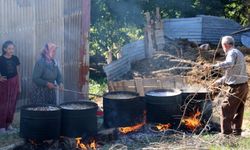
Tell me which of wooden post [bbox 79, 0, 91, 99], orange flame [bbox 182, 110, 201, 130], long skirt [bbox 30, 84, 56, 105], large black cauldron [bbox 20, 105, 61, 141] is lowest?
orange flame [bbox 182, 110, 201, 130]

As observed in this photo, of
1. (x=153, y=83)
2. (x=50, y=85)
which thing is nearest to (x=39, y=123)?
(x=50, y=85)

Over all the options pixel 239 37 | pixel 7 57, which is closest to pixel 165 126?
pixel 7 57

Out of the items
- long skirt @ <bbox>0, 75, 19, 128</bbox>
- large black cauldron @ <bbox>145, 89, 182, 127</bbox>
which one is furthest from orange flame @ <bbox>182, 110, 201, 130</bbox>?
long skirt @ <bbox>0, 75, 19, 128</bbox>

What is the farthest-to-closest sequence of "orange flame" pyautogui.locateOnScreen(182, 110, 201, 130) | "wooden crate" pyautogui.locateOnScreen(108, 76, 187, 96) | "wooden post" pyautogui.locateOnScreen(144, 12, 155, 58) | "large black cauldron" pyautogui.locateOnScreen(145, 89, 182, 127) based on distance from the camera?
1. "wooden post" pyautogui.locateOnScreen(144, 12, 155, 58)
2. "wooden crate" pyautogui.locateOnScreen(108, 76, 187, 96)
3. "orange flame" pyautogui.locateOnScreen(182, 110, 201, 130)
4. "large black cauldron" pyautogui.locateOnScreen(145, 89, 182, 127)

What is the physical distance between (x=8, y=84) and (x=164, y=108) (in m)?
3.44

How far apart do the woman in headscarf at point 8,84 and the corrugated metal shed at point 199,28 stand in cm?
1292

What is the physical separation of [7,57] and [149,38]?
333 inches

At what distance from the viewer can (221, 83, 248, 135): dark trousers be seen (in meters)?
10.0

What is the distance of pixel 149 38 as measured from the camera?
17344 mm

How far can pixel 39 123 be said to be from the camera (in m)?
8.88

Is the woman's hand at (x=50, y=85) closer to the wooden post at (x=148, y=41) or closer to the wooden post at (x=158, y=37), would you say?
the wooden post at (x=148, y=41)

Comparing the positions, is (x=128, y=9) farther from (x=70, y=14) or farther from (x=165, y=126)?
(x=165, y=126)

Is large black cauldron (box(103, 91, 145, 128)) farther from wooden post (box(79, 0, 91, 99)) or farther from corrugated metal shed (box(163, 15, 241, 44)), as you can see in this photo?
corrugated metal shed (box(163, 15, 241, 44))

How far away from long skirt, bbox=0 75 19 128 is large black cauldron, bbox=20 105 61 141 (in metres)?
0.93
